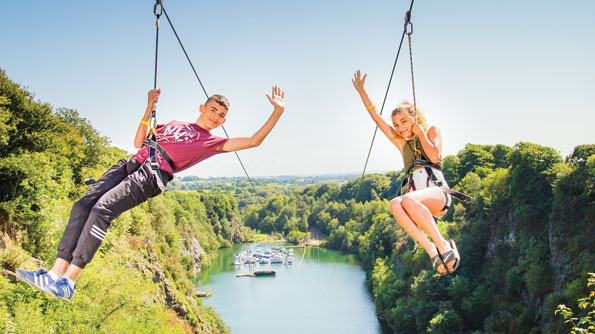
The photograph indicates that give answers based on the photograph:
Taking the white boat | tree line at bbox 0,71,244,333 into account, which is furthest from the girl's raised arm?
the white boat

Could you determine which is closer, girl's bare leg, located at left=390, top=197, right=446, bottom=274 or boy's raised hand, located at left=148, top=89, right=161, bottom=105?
girl's bare leg, located at left=390, top=197, right=446, bottom=274

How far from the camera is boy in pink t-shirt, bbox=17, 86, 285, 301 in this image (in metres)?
3.66

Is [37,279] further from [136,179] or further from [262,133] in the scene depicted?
[262,133]

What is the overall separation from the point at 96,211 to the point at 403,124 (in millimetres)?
2864

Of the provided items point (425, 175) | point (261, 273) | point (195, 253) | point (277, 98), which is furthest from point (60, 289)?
point (261, 273)

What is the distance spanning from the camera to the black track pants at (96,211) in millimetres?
3684

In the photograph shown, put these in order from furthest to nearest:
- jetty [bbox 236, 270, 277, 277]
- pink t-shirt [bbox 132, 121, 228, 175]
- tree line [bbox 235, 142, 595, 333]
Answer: jetty [bbox 236, 270, 277, 277] → tree line [bbox 235, 142, 595, 333] → pink t-shirt [bbox 132, 121, 228, 175]

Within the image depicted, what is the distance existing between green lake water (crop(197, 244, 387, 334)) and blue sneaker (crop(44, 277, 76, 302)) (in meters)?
34.8

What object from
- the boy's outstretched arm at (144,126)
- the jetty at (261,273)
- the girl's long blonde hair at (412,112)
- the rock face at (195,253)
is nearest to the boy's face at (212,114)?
the boy's outstretched arm at (144,126)

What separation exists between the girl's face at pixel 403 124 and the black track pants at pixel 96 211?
Answer: 241 centimetres

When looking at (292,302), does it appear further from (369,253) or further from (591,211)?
(591,211)

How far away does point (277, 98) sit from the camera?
4.46 metres

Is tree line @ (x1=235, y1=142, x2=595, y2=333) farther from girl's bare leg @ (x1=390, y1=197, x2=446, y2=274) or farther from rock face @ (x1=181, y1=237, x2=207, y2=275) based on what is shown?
rock face @ (x1=181, y1=237, x2=207, y2=275)

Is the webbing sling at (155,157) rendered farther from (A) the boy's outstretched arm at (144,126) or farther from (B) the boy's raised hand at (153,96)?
(B) the boy's raised hand at (153,96)
